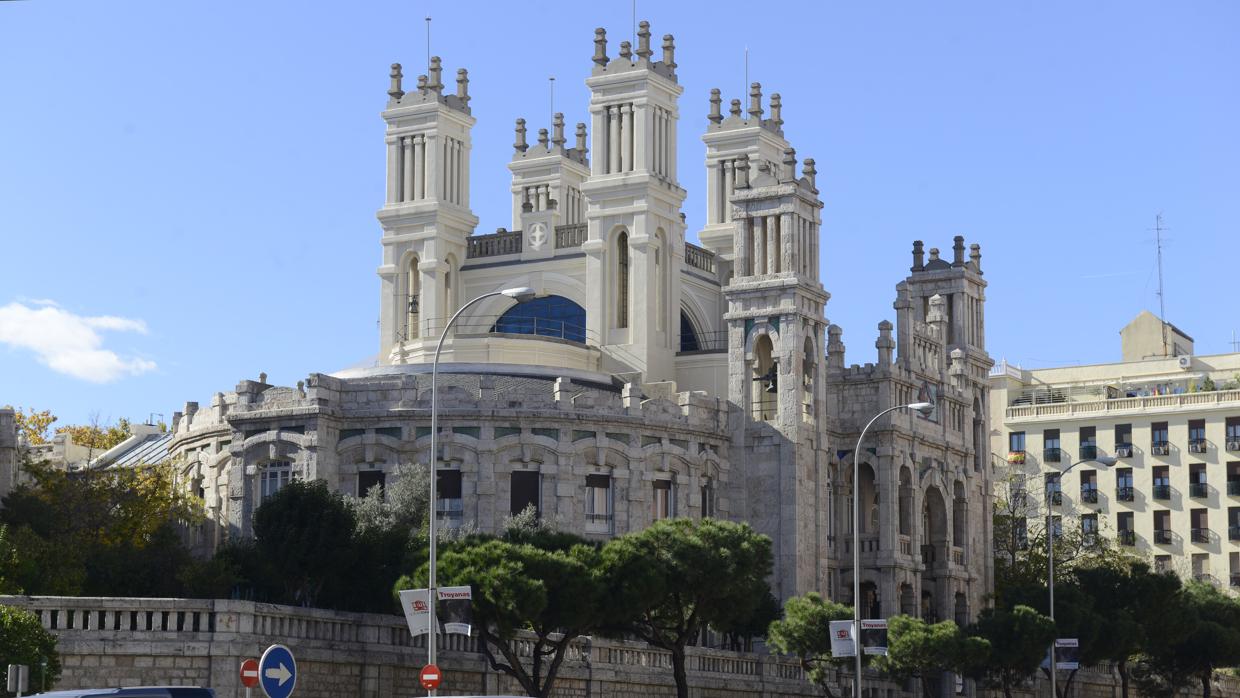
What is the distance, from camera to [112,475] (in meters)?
67.6

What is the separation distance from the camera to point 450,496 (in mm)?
67562

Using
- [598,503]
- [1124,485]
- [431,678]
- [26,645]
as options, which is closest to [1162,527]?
[1124,485]

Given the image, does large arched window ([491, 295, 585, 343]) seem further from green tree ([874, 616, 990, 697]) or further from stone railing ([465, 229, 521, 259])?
green tree ([874, 616, 990, 697])

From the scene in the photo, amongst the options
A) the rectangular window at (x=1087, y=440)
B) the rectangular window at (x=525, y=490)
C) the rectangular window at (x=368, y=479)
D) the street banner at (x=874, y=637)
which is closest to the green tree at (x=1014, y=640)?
the street banner at (x=874, y=637)

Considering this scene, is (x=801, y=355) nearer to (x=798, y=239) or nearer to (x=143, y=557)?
(x=798, y=239)

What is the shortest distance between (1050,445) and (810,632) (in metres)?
52.0

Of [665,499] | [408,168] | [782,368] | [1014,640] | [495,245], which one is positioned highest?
[408,168]

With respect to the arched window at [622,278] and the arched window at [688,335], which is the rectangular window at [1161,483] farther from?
the arched window at [622,278]

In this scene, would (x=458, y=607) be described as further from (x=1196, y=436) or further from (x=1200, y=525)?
(x=1196, y=436)

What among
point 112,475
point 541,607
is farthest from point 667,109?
point 541,607

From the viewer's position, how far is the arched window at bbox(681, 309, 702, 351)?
269 ft

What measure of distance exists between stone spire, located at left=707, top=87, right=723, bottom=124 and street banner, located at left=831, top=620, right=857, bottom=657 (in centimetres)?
3649

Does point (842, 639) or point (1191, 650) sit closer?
point (842, 639)

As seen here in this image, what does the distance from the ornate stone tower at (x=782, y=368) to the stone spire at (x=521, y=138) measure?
19484 mm
